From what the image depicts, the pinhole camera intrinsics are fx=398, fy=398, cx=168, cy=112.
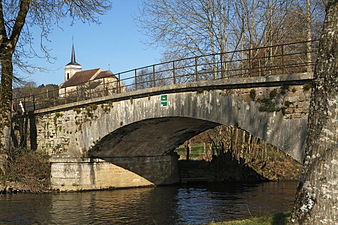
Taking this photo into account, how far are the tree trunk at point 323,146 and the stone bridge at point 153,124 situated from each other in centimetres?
373

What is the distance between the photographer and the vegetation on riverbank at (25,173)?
57.6 feet

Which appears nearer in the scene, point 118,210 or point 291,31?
point 118,210

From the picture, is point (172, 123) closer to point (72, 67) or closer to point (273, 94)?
point (273, 94)

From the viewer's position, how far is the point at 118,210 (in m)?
14.0

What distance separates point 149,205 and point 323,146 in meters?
10.9

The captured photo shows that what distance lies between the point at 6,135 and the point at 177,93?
8.55 m

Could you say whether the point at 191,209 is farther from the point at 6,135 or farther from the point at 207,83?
the point at 6,135

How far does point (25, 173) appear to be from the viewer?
1825cm

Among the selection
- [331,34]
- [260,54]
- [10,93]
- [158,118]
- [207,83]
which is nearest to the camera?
[331,34]

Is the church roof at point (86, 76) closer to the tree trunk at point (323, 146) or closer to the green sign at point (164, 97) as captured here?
the green sign at point (164, 97)

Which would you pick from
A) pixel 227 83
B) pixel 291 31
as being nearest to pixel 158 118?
pixel 227 83

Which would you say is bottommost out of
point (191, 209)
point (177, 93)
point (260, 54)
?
point (191, 209)

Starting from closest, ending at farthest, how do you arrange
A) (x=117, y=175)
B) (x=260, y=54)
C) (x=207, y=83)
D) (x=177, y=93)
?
1. (x=207, y=83)
2. (x=177, y=93)
3. (x=260, y=54)
4. (x=117, y=175)

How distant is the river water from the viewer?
40.6 feet
